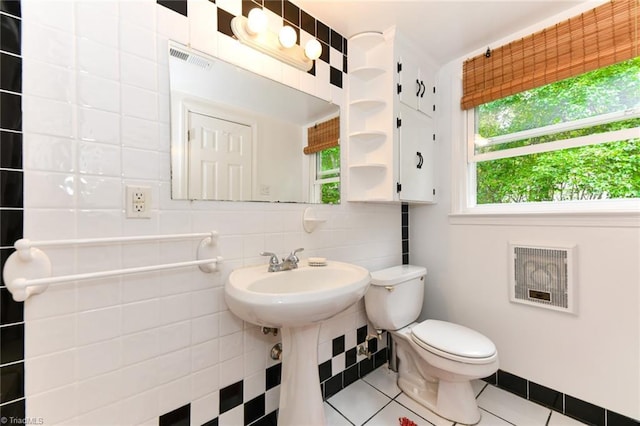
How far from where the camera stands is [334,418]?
4.45ft

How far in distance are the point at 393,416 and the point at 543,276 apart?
1.12 m

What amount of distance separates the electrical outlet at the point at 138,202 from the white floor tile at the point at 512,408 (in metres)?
1.93

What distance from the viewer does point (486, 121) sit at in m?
1.79

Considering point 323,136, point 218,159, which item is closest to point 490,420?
point 323,136

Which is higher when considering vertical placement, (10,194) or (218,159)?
(218,159)

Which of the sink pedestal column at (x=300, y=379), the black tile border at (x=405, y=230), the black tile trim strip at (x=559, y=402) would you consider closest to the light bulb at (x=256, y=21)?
the sink pedestal column at (x=300, y=379)

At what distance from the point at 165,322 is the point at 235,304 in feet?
1.00

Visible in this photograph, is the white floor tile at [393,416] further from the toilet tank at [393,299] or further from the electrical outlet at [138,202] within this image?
the electrical outlet at [138,202]

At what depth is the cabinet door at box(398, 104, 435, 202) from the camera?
1.62 m

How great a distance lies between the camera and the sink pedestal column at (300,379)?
112 cm

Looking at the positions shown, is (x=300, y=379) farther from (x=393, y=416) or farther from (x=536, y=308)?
(x=536, y=308)

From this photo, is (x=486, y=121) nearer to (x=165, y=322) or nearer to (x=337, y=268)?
(x=337, y=268)

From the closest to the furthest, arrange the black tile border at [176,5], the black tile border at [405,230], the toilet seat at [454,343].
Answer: the black tile border at [176,5] → the toilet seat at [454,343] → the black tile border at [405,230]

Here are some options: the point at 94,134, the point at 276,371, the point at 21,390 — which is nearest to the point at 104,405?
the point at 21,390
